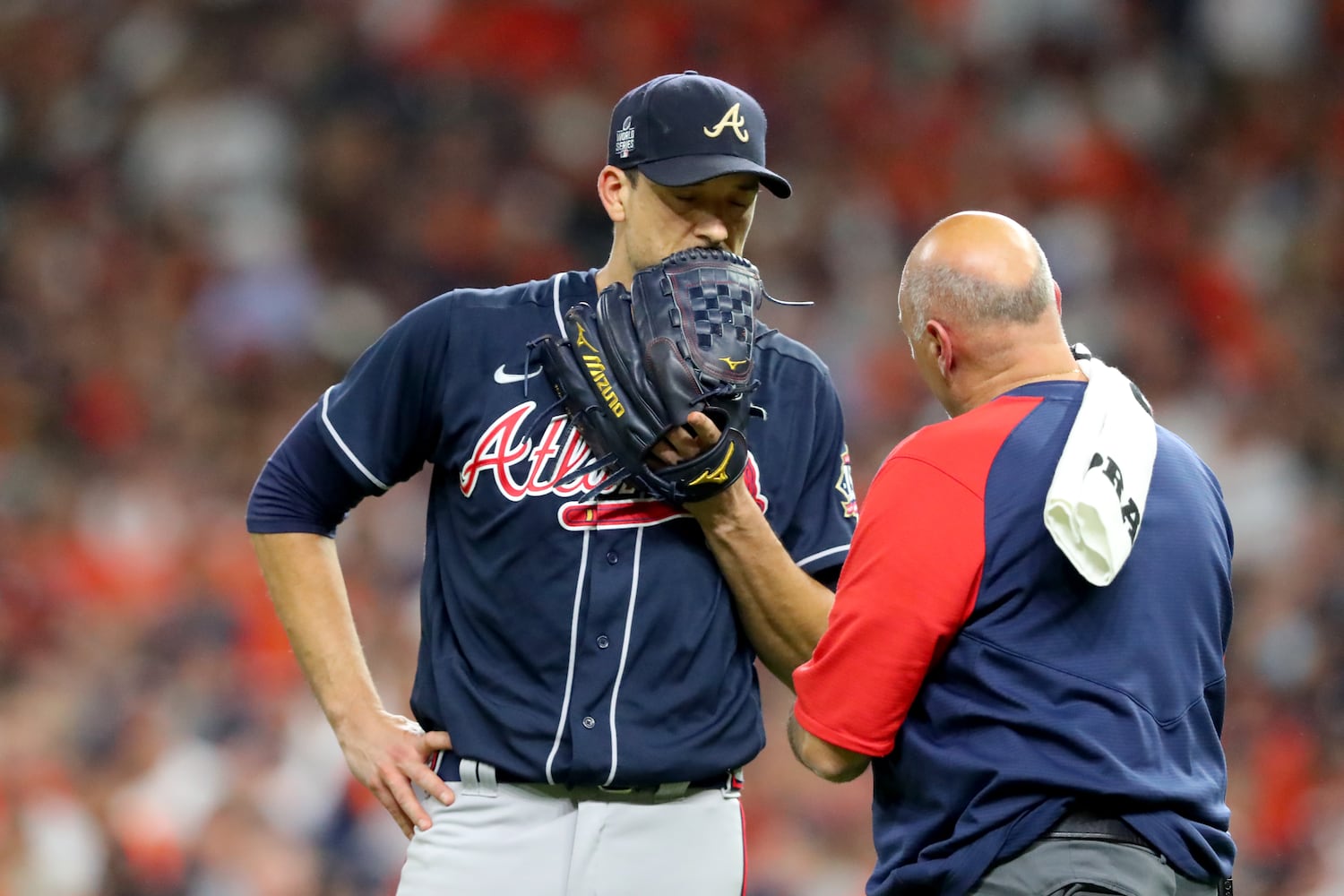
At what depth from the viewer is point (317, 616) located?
2.47 meters

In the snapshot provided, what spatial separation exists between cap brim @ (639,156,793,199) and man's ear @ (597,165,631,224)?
0.09 meters

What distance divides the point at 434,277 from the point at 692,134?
4.97 m

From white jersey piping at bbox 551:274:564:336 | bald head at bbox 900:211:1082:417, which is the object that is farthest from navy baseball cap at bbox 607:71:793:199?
bald head at bbox 900:211:1082:417

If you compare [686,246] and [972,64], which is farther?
[972,64]

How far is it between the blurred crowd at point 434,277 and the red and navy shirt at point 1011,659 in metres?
3.13

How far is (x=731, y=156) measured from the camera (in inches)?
93.9

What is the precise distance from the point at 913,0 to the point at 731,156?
5.90 metres

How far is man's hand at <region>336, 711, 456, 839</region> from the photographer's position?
235 centimetres

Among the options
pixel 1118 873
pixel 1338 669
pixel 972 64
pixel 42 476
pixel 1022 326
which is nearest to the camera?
pixel 1118 873

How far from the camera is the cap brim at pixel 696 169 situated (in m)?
2.36

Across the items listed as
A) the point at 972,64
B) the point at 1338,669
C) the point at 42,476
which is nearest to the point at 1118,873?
the point at 1338,669

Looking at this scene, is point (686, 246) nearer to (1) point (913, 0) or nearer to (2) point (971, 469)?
(2) point (971, 469)

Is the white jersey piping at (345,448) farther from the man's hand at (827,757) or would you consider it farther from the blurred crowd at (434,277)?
the blurred crowd at (434,277)

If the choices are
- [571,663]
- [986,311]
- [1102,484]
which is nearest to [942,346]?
[986,311]
